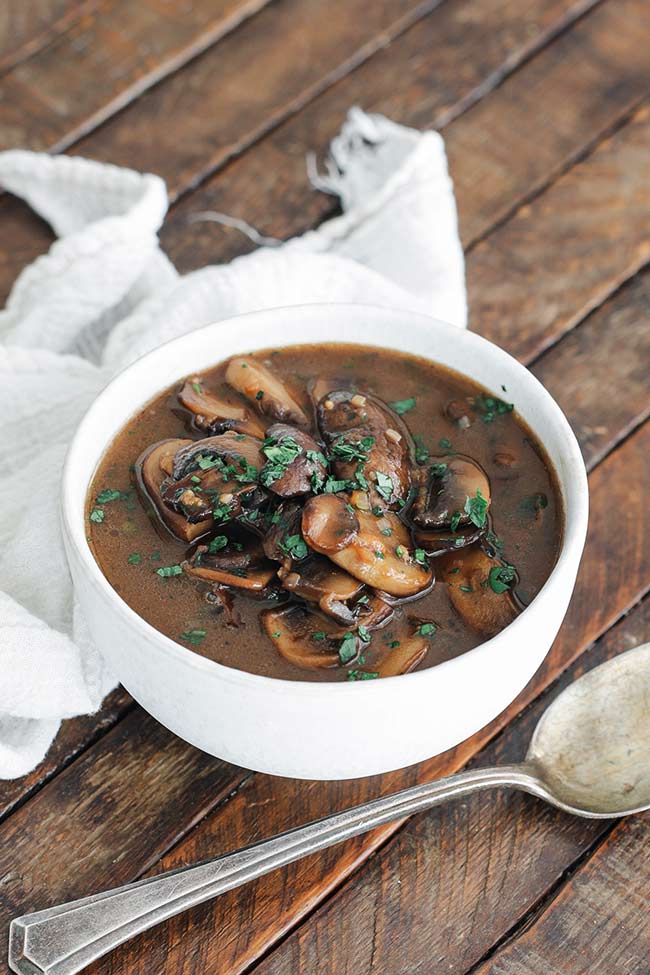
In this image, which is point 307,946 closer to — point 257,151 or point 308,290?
point 308,290

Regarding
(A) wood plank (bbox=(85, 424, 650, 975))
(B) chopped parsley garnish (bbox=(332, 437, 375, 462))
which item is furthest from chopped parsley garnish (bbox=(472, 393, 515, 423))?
(A) wood plank (bbox=(85, 424, 650, 975))

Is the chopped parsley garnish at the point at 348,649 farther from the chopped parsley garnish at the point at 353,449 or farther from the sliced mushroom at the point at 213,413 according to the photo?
the sliced mushroom at the point at 213,413

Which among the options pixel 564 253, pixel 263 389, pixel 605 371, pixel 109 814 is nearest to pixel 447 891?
pixel 109 814

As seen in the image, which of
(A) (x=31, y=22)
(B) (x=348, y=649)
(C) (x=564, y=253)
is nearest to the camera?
(B) (x=348, y=649)

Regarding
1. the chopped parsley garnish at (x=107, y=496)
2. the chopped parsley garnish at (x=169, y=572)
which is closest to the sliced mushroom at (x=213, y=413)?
the chopped parsley garnish at (x=107, y=496)

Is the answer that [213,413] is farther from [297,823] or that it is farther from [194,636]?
[297,823]

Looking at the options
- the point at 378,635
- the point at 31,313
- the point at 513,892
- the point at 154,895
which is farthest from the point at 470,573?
the point at 31,313
